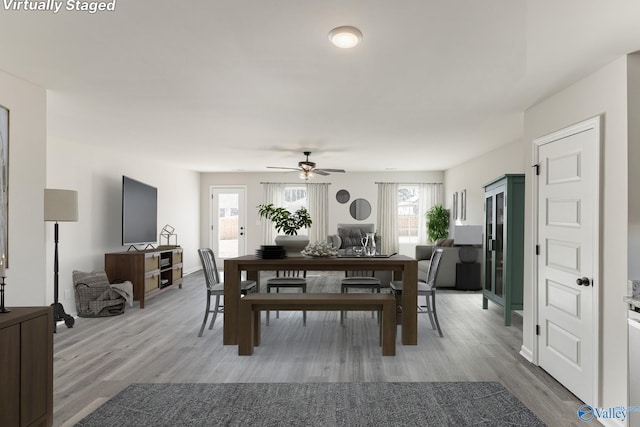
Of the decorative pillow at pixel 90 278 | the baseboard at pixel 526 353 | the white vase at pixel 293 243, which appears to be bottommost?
the baseboard at pixel 526 353

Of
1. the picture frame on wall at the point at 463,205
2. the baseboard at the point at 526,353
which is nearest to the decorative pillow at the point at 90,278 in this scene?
the baseboard at the point at 526,353

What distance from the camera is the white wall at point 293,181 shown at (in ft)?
31.7

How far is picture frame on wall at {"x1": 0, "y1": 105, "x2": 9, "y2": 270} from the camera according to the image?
114 inches

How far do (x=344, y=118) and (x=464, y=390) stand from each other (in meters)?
2.88

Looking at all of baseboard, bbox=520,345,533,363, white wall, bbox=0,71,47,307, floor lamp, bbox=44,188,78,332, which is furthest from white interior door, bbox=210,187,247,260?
baseboard, bbox=520,345,533,363

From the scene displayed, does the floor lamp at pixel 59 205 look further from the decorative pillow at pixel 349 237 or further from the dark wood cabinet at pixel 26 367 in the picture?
the decorative pillow at pixel 349 237

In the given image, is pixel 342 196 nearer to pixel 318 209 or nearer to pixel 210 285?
pixel 318 209

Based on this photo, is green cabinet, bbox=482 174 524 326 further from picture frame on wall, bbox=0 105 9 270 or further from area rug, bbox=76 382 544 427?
picture frame on wall, bbox=0 105 9 270

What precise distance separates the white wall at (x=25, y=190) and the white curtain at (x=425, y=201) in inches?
312

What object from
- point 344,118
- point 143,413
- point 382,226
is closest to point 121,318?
point 143,413

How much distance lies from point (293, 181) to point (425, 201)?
330 cm

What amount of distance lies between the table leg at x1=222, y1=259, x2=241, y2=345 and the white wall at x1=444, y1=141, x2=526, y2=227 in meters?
4.14

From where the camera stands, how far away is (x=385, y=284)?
6.69 m

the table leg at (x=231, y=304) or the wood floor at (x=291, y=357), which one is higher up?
the table leg at (x=231, y=304)
